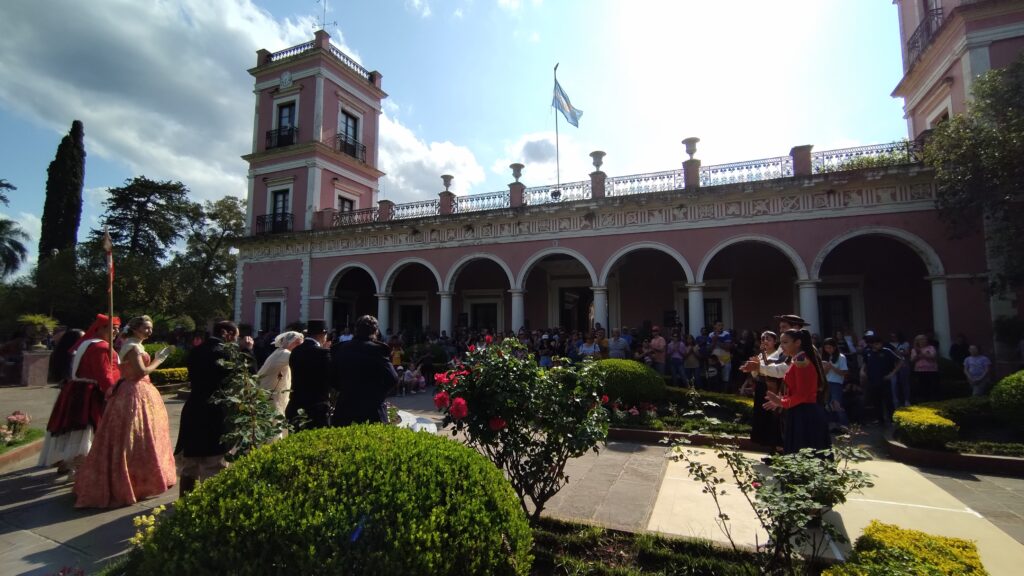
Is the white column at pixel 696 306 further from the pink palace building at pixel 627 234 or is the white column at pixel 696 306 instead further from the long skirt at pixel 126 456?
the long skirt at pixel 126 456

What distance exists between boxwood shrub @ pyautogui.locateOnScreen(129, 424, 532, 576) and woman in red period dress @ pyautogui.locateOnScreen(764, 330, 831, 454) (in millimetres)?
3218

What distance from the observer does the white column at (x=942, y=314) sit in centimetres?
1111

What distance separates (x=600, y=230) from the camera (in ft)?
46.9

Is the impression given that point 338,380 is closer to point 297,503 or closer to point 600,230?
point 297,503

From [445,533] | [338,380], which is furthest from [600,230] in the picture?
[445,533]

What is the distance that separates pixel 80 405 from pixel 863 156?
16656mm

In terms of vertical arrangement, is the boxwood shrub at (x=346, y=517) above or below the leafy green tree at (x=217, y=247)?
below

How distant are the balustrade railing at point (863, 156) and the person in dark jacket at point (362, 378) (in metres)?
12.7

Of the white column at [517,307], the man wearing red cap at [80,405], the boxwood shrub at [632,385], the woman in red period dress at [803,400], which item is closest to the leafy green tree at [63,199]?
the white column at [517,307]

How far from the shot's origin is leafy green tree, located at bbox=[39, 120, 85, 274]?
27875mm

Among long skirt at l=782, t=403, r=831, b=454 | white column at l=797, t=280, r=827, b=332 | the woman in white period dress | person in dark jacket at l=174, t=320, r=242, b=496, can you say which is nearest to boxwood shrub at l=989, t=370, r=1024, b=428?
long skirt at l=782, t=403, r=831, b=454

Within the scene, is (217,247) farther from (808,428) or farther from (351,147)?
(808,428)

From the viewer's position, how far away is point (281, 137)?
2014 cm

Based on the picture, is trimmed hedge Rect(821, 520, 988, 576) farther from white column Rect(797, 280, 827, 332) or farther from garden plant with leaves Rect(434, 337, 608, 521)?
white column Rect(797, 280, 827, 332)
